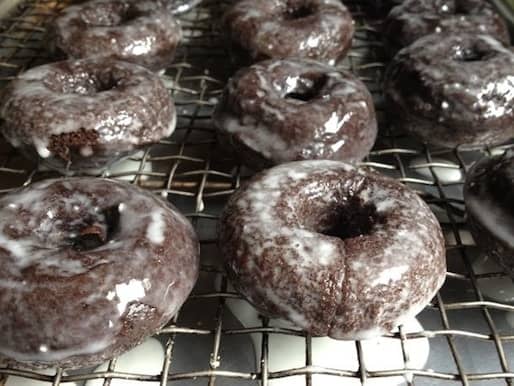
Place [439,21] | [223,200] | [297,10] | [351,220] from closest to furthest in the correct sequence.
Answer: [351,220], [223,200], [439,21], [297,10]

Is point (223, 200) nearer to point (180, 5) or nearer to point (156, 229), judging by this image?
point (156, 229)

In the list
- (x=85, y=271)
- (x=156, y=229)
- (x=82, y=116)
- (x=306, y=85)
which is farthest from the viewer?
(x=306, y=85)

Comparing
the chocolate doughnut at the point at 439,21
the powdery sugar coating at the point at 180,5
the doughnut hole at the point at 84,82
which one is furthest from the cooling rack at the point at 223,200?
the doughnut hole at the point at 84,82

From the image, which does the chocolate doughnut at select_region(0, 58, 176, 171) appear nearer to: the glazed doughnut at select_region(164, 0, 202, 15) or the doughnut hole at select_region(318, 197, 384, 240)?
the doughnut hole at select_region(318, 197, 384, 240)

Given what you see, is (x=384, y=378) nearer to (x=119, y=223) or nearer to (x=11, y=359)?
(x=119, y=223)

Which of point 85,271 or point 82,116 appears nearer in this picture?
point 85,271

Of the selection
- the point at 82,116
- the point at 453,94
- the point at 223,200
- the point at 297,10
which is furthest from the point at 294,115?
the point at 297,10

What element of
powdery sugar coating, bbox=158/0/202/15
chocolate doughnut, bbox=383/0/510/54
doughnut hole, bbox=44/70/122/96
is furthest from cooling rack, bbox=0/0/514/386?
doughnut hole, bbox=44/70/122/96
